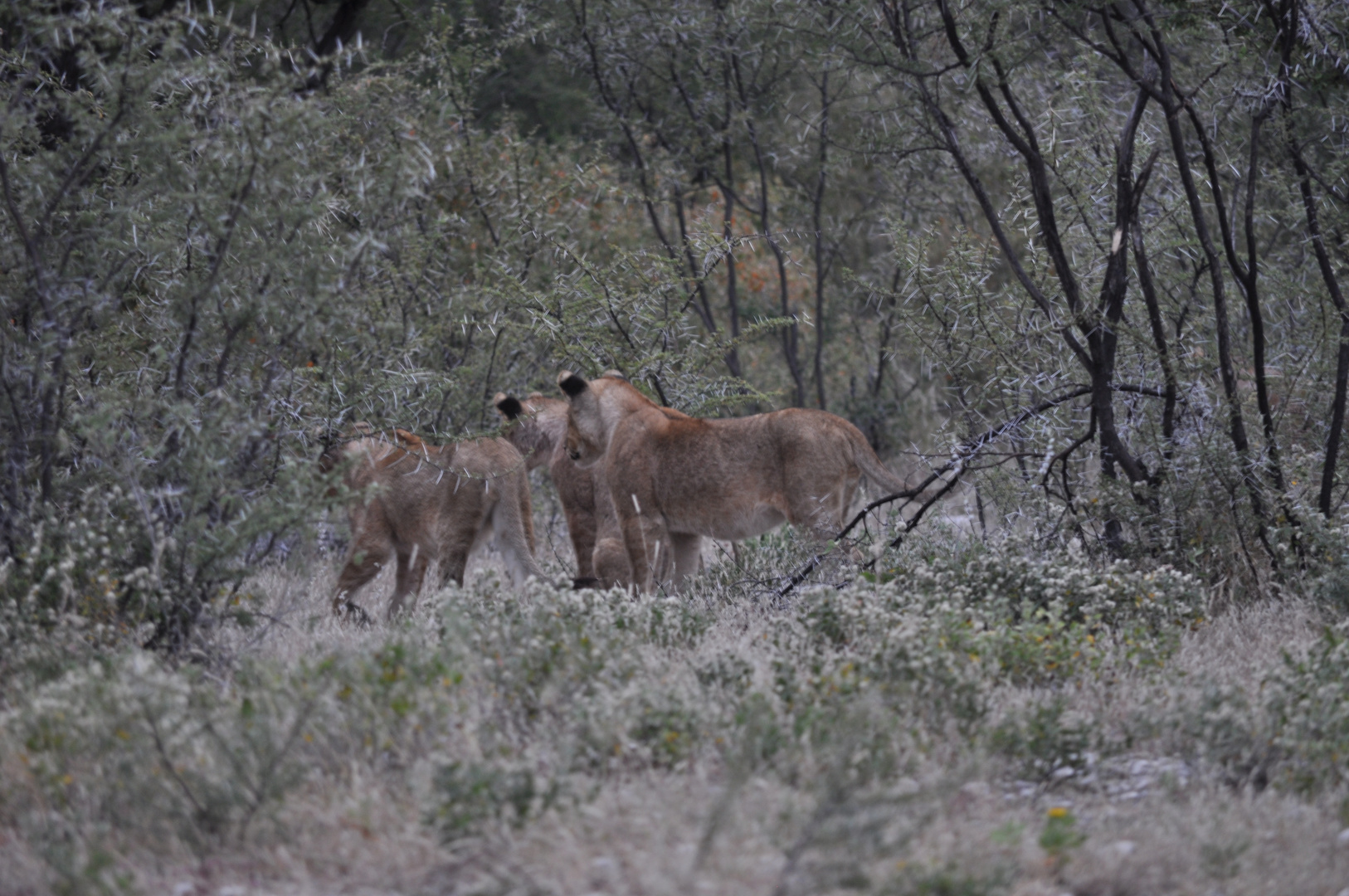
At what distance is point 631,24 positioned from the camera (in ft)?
35.7

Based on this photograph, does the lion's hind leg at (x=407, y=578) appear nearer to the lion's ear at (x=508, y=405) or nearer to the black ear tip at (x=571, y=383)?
the lion's ear at (x=508, y=405)

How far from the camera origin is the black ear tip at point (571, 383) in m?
6.99

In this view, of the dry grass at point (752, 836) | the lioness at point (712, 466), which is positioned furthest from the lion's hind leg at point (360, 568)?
the dry grass at point (752, 836)

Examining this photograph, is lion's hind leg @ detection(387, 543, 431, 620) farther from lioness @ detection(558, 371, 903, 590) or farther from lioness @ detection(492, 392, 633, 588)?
lioness @ detection(558, 371, 903, 590)

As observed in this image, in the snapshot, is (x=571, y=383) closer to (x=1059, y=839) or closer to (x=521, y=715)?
(x=521, y=715)

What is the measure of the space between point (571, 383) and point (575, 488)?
39.3 inches

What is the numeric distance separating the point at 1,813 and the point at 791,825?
231 centimetres

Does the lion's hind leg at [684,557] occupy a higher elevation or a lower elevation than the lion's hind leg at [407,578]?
higher

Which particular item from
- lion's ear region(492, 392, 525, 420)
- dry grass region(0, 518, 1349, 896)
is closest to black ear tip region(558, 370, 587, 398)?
lion's ear region(492, 392, 525, 420)

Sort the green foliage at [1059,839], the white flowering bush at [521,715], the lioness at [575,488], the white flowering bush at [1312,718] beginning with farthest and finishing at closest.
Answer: the lioness at [575,488] → the white flowering bush at [1312,718] → the white flowering bush at [521,715] → the green foliage at [1059,839]

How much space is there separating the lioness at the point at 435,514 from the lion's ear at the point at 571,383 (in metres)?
0.66

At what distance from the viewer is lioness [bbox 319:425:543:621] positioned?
25.2ft

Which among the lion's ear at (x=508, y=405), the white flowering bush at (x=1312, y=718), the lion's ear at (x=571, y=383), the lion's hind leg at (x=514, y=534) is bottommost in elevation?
the lion's hind leg at (x=514, y=534)

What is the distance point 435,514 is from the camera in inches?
304
